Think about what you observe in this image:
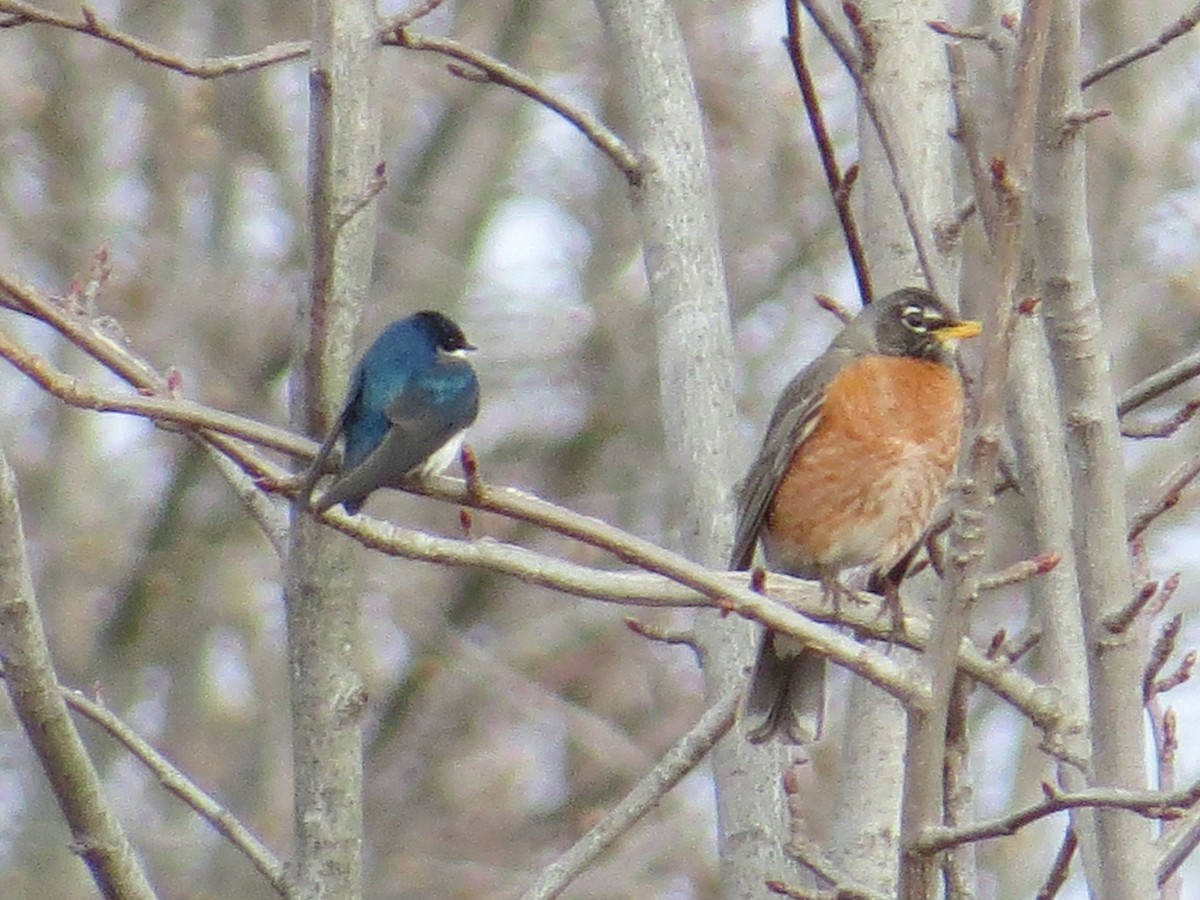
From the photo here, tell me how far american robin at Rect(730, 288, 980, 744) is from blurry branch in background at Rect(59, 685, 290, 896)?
1.68 meters

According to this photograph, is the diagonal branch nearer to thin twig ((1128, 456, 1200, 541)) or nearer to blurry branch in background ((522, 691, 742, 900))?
blurry branch in background ((522, 691, 742, 900))

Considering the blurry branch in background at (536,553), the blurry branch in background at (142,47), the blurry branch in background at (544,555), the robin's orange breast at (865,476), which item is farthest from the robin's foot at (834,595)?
the blurry branch in background at (142,47)

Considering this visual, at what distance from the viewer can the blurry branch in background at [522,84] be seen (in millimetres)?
4227

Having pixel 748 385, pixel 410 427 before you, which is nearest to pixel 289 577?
pixel 410 427

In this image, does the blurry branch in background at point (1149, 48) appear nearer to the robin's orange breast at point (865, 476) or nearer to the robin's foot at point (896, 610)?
the robin's foot at point (896, 610)

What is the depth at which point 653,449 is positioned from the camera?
11844mm

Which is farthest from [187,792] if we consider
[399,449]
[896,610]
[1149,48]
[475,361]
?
[475,361]

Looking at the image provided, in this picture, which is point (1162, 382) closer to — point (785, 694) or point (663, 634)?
point (663, 634)

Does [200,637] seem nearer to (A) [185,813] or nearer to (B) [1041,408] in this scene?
(A) [185,813]

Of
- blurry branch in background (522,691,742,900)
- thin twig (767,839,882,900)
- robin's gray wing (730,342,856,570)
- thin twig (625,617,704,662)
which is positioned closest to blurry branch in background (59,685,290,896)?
blurry branch in background (522,691,742,900)

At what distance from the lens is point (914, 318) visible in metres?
5.16

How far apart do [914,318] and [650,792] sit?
1771 mm

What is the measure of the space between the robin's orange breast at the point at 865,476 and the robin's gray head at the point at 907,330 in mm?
115

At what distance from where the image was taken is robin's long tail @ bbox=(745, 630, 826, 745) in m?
4.25
